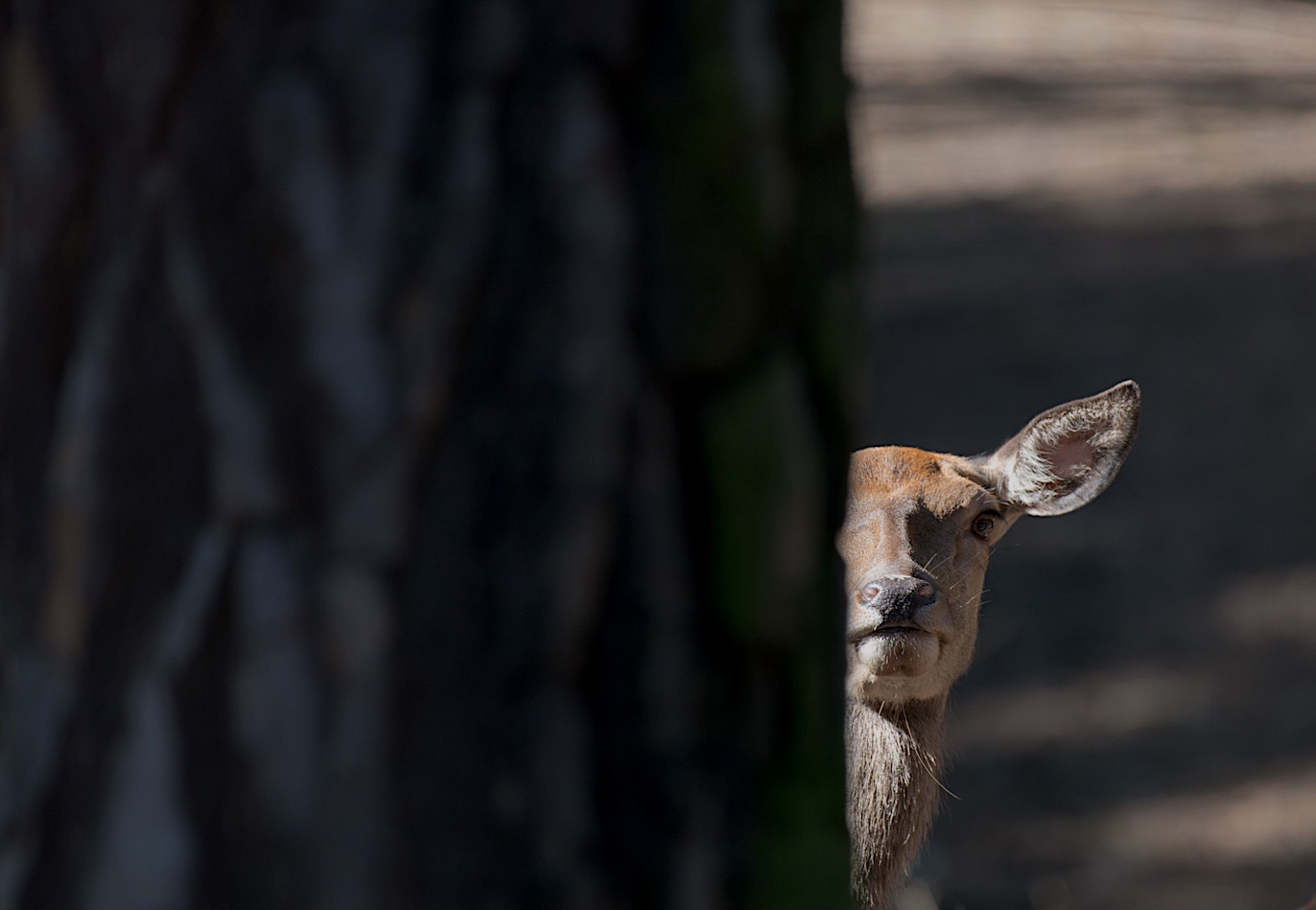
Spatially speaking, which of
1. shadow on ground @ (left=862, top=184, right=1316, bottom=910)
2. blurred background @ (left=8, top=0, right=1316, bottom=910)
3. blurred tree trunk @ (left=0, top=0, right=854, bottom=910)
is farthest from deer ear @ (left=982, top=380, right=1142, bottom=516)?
blurred tree trunk @ (left=0, top=0, right=854, bottom=910)

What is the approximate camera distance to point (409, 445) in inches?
51.1

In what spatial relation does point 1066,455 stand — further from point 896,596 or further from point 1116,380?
point 1116,380

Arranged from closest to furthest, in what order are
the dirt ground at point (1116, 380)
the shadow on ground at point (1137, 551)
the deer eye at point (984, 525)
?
the deer eye at point (984, 525) → the shadow on ground at point (1137, 551) → the dirt ground at point (1116, 380)

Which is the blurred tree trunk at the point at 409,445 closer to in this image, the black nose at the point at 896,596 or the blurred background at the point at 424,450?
the blurred background at the point at 424,450

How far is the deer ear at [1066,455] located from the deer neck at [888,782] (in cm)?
65

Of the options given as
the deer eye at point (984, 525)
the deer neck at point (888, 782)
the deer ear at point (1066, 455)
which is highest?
the deer ear at point (1066, 455)

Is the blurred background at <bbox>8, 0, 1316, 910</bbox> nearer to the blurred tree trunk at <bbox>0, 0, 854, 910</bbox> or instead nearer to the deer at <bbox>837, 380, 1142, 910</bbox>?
the blurred tree trunk at <bbox>0, 0, 854, 910</bbox>

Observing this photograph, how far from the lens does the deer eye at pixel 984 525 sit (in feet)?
12.8

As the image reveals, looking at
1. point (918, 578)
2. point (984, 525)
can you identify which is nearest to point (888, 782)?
point (918, 578)

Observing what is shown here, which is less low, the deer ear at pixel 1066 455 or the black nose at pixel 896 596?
the deer ear at pixel 1066 455

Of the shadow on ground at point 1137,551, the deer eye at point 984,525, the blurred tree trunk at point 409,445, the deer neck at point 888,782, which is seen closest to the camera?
the blurred tree trunk at point 409,445

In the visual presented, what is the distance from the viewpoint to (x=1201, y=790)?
6809 mm

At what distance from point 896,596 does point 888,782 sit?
0.59 meters

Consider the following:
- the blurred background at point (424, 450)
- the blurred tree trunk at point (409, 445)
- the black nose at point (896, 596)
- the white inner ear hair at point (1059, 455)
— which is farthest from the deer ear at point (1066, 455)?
the blurred tree trunk at point (409, 445)
